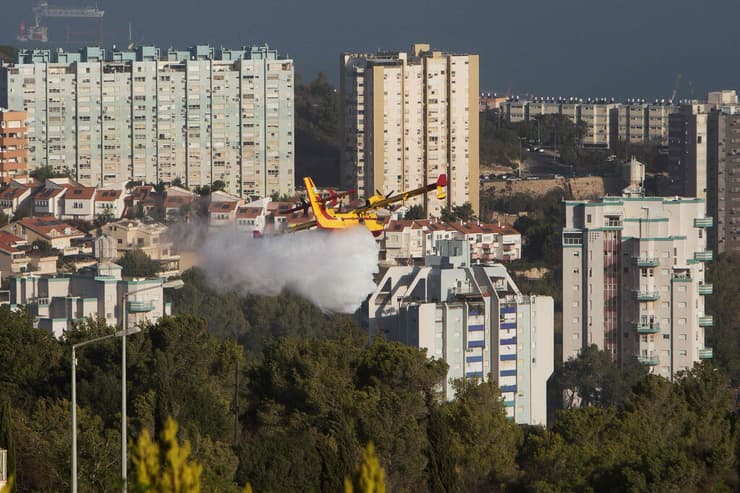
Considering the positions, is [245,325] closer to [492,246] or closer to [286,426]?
[492,246]

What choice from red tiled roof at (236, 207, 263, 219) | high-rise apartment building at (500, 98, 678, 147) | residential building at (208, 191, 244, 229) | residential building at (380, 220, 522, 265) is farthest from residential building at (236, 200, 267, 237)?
high-rise apartment building at (500, 98, 678, 147)

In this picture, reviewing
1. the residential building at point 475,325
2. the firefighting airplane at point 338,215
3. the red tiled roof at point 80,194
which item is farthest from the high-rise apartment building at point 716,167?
the firefighting airplane at point 338,215

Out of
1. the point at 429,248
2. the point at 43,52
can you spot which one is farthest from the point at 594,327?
the point at 43,52

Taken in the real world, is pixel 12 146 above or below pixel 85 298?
above

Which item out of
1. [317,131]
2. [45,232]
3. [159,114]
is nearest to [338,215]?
[45,232]

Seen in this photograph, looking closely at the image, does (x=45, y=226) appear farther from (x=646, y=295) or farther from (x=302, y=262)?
(x=302, y=262)
